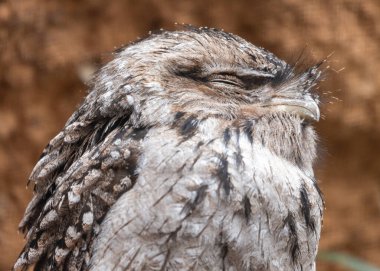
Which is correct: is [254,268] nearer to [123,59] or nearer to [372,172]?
[123,59]

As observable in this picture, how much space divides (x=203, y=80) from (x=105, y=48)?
2.56m

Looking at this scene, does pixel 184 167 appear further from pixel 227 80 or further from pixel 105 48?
pixel 105 48

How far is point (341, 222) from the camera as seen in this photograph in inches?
220

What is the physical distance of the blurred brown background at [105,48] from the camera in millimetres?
5031

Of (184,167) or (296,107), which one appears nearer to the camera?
(184,167)

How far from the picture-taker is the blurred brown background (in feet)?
16.5

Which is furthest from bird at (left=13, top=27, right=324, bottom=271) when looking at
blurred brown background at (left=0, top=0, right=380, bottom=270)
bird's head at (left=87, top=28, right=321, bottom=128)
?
blurred brown background at (left=0, top=0, right=380, bottom=270)

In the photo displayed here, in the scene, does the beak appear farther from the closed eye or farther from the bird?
the closed eye

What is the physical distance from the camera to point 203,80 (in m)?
2.57

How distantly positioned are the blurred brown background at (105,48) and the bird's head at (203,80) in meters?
2.28

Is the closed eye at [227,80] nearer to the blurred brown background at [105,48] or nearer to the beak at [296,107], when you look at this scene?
the beak at [296,107]

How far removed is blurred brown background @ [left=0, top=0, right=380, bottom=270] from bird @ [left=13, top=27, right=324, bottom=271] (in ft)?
7.54

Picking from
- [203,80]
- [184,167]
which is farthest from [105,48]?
[184,167]

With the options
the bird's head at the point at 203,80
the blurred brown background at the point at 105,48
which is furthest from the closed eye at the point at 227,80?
the blurred brown background at the point at 105,48
